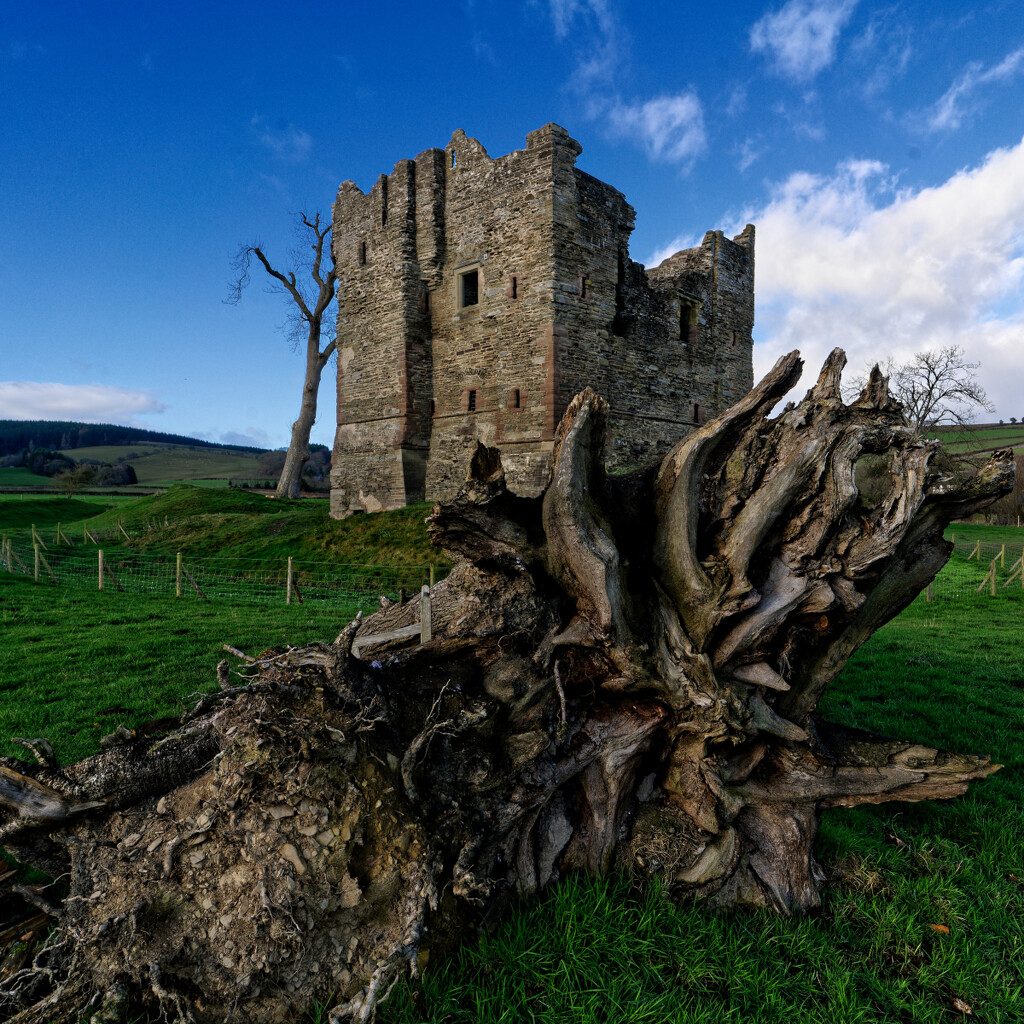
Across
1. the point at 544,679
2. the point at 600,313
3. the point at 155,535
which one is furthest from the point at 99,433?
the point at 544,679

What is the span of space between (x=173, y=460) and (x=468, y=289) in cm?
10508

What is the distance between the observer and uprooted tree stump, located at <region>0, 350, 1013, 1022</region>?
2863mm

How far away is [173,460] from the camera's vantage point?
358 ft

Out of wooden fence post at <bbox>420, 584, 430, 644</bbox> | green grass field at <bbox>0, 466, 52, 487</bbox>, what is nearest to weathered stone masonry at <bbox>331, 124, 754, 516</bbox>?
wooden fence post at <bbox>420, 584, 430, 644</bbox>

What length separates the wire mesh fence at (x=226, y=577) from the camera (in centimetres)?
1503

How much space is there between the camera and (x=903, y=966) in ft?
11.5

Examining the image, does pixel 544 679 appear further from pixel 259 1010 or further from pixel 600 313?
pixel 600 313

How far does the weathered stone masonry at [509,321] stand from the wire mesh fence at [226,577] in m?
5.11

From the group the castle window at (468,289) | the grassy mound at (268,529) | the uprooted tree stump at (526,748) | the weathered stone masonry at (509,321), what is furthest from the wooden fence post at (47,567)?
the uprooted tree stump at (526,748)

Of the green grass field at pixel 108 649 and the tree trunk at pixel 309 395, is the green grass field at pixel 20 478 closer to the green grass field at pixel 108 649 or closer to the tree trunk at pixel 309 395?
the tree trunk at pixel 309 395

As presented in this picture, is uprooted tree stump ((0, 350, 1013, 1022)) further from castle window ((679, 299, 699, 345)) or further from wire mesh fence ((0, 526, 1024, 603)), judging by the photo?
castle window ((679, 299, 699, 345))

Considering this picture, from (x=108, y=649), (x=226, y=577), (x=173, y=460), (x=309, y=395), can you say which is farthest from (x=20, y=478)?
(x=108, y=649)

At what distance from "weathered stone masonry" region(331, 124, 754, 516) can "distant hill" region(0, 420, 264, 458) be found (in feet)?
350

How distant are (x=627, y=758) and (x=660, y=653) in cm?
68
